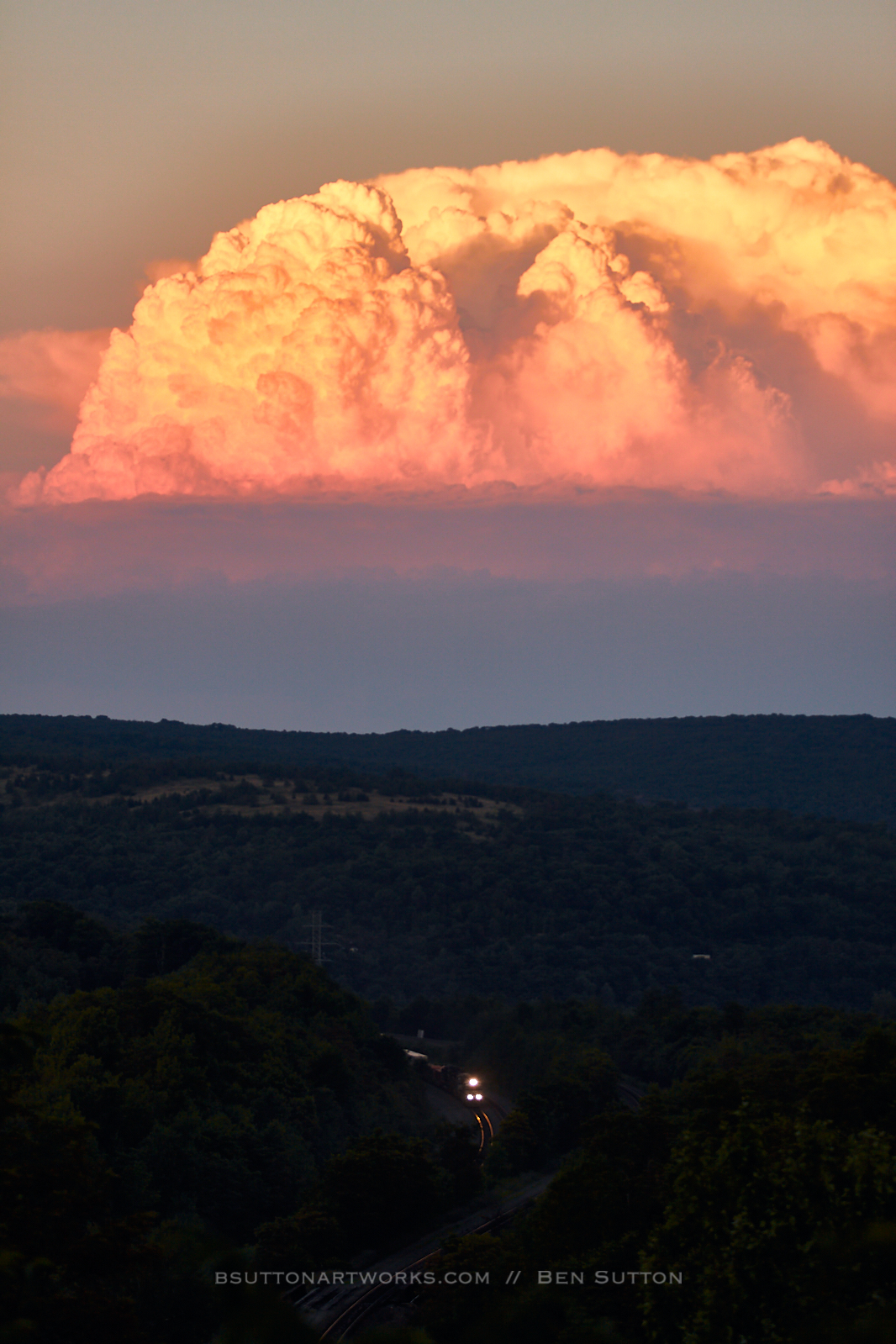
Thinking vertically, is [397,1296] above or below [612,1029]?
above

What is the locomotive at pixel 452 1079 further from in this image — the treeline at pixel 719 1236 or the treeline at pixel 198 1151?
the treeline at pixel 719 1236

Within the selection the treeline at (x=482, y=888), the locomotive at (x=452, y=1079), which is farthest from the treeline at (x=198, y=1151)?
the treeline at (x=482, y=888)

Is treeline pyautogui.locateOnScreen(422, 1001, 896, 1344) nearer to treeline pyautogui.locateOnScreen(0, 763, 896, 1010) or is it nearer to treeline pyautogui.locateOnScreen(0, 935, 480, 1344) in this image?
treeline pyautogui.locateOnScreen(0, 935, 480, 1344)

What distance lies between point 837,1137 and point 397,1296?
1410 centimetres

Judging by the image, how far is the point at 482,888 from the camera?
152375 mm

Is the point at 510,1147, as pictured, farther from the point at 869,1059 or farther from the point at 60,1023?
the point at 869,1059

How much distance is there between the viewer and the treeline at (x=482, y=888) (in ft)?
436

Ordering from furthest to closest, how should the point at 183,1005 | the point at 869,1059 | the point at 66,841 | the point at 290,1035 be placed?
the point at 66,841, the point at 290,1035, the point at 183,1005, the point at 869,1059

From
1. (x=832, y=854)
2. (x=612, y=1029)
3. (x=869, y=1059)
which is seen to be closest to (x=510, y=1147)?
(x=869, y=1059)

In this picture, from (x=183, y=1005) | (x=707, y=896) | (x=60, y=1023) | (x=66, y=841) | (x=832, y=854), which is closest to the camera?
(x=60, y=1023)

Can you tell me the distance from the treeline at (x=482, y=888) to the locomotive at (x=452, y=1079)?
4103cm

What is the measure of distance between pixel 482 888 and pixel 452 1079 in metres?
76.0

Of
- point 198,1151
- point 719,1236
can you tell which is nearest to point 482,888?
point 198,1151

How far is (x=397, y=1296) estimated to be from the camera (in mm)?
29703
